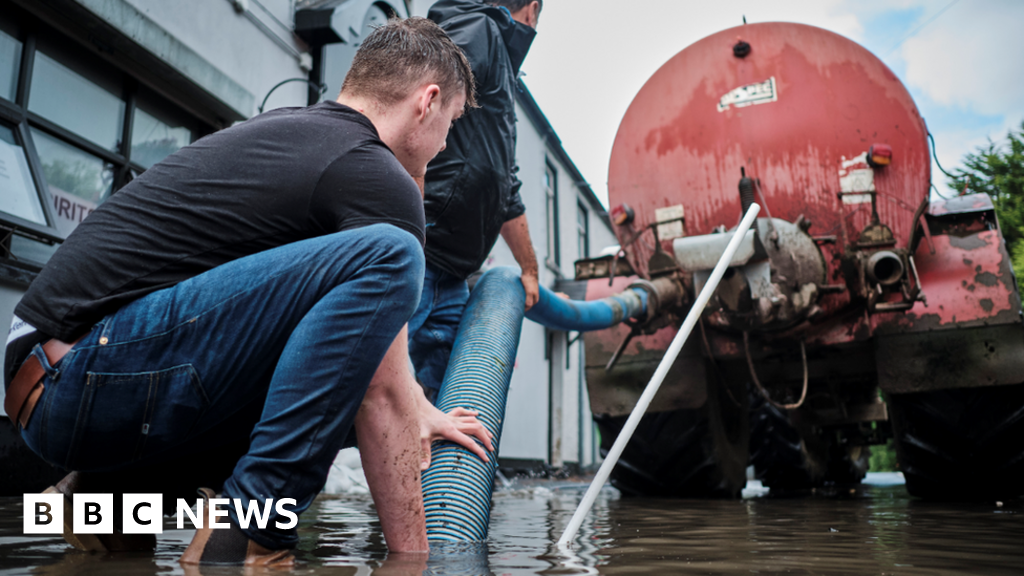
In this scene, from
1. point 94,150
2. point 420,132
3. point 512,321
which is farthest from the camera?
point 94,150

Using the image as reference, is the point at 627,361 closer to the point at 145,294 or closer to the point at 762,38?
the point at 762,38

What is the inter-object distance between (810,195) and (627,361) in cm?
121

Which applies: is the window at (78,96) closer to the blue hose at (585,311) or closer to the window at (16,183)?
the window at (16,183)

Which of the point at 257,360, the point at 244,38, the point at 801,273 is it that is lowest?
the point at 257,360

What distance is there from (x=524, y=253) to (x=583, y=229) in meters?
14.4

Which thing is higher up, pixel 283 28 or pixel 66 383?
pixel 283 28

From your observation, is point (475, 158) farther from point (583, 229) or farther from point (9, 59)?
point (583, 229)

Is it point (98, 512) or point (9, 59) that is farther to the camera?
point (9, 59)

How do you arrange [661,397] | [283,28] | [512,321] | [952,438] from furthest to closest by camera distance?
[283,28] < [661,397] < [952,438] < [512,321]

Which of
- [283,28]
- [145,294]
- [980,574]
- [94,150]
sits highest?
[283,28]

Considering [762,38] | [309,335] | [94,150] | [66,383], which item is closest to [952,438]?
[762,38]

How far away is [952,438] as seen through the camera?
145 inches

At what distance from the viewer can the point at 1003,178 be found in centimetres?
1934

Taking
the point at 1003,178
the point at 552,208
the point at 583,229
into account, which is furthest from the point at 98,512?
the point at 1003,178
